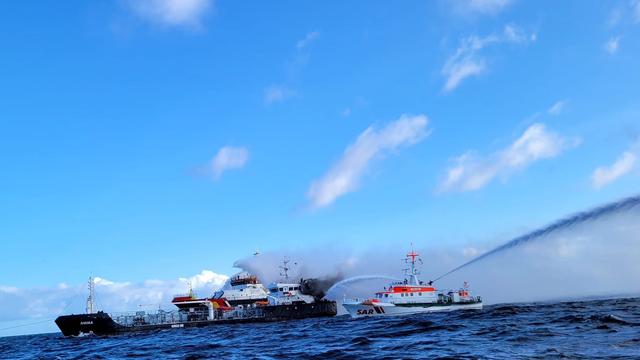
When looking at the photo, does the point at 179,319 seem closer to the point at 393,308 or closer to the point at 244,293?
the point at 244,293

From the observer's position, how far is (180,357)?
38219mm

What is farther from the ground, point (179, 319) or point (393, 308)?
point (179, 319)

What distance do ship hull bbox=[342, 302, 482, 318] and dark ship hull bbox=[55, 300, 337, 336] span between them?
78.2 feet

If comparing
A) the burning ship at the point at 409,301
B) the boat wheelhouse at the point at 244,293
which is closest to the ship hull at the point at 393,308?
the burning ship at the point at 409,301

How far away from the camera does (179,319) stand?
104m

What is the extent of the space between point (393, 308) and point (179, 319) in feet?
155

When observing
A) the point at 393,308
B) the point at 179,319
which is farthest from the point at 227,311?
the point at 393,308

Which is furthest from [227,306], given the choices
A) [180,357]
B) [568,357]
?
[568,357]

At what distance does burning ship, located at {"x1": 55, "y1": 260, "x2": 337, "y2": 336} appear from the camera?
92.5 m

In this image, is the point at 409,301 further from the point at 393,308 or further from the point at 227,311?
the point at 227,311

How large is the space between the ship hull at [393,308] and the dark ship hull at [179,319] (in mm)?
23850

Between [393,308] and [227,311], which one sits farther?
[227,311]

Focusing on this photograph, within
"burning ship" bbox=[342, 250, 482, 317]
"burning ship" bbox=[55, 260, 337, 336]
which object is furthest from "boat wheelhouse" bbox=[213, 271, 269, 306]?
"burning ship" bbox=[342, 250, 482, 317]

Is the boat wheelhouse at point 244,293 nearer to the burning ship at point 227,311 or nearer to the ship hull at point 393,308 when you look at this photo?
the burning ship at point 227,311
